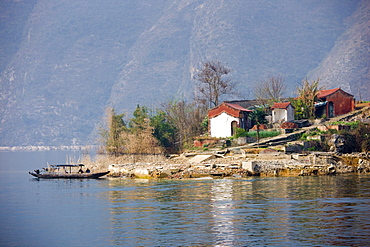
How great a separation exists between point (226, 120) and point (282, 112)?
25.9 ft

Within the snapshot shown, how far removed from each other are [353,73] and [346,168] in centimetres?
13561

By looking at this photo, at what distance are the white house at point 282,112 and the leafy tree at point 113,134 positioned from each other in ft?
66.2

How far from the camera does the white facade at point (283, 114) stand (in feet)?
245

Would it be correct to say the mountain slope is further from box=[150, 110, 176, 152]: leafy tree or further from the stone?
the stone

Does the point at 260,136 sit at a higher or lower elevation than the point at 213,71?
lower

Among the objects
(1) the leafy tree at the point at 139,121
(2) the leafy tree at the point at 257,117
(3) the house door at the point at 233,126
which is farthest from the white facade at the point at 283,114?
(1) the leafy tree at the point at 139,121

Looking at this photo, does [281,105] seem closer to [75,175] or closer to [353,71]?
[75,175]

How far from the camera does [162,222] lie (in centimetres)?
3069

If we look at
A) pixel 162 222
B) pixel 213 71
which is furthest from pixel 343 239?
pixel 213 71

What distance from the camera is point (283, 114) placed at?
74875 mm

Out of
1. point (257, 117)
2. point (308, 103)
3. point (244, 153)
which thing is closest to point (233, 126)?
point (257, 117)

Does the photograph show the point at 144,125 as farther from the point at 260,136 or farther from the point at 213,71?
the point at 213,71

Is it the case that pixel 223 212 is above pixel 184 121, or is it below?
below

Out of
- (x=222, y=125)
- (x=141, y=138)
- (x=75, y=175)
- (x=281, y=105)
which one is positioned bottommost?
(x=75, y=175)
